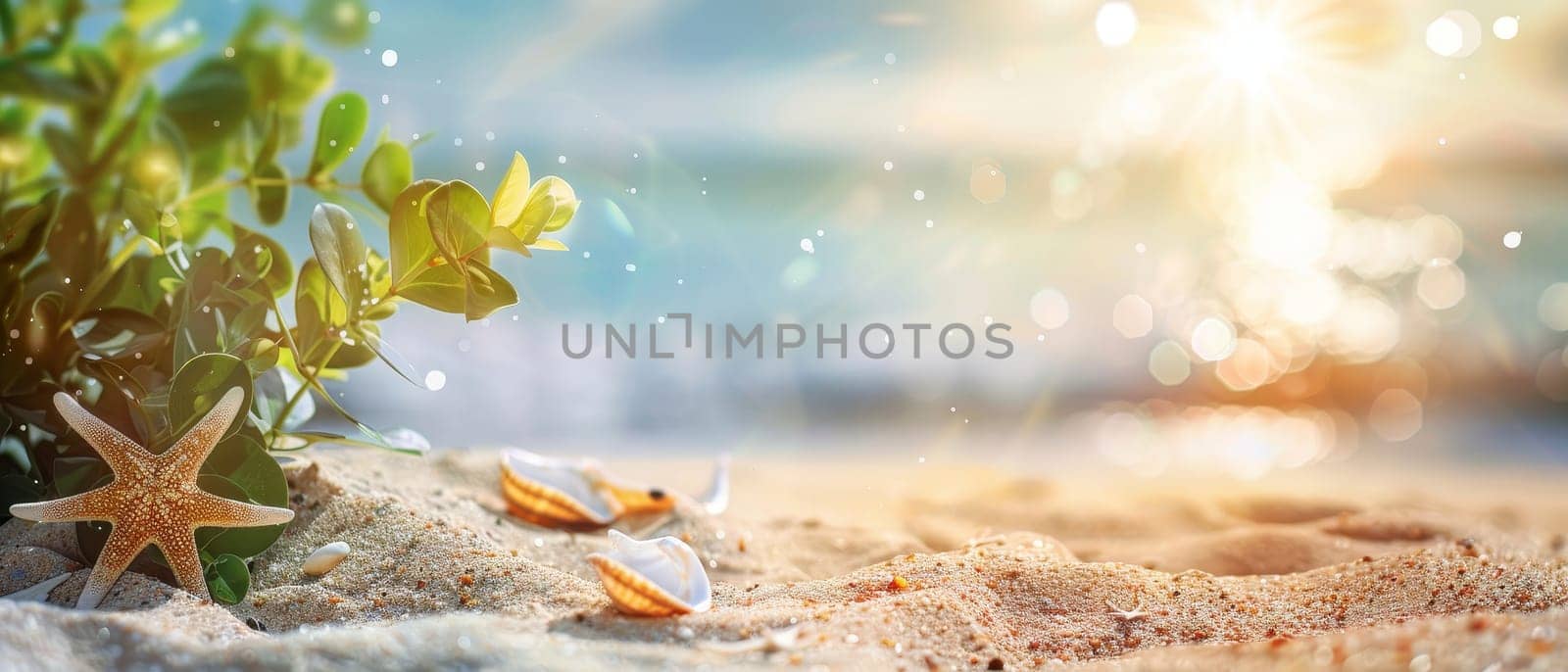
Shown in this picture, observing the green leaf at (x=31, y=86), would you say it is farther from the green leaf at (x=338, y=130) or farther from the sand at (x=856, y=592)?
the sand at (x=856, y=592)

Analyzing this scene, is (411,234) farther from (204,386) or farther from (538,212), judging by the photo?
(204,386)

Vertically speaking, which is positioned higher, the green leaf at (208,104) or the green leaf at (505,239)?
the green leaf at (208,104)

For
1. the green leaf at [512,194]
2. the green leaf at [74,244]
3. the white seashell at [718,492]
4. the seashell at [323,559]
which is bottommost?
the white seashell at [718,492]

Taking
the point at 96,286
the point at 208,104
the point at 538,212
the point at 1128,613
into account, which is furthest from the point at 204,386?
the point at 1128,613

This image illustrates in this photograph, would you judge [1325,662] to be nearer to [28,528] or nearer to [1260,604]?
[1260,604]

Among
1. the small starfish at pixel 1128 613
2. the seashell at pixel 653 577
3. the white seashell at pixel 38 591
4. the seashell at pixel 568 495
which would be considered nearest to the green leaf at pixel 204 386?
the white seashell at pixel 38 591

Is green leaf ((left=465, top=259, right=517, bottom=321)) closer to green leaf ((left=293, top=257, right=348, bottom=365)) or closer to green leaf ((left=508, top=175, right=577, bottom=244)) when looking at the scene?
green leaf ((left=508, top=175, right=577, bottom=244))

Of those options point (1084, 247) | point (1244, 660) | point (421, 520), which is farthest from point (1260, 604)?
point (1084, 247)
